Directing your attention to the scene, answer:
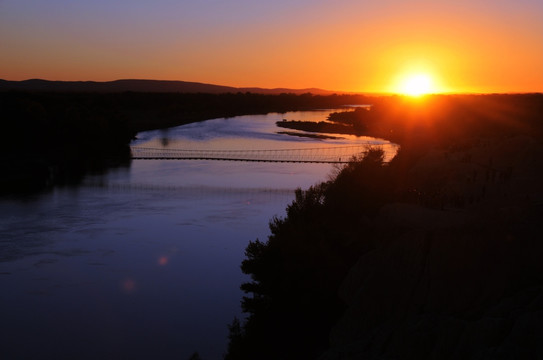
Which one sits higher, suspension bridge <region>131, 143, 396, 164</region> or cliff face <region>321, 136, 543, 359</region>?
cliff face <region>321, 136, 543, 359</region>

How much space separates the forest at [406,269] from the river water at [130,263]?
5.56ft

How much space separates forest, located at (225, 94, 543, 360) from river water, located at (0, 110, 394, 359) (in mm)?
1695

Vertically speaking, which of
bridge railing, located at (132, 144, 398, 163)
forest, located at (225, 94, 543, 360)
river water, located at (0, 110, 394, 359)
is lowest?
river water, located at (0, 110, 394, 359)

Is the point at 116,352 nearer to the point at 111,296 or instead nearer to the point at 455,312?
the point at 111,296

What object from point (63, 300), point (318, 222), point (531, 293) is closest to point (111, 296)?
point (63, 300)

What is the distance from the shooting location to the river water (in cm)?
1074

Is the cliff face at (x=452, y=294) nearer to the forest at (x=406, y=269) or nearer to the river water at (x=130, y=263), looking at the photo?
the forest at (x=406, y=269)

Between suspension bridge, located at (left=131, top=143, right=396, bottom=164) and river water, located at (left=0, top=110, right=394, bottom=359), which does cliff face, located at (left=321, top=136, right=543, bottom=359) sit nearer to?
river water, located at (left=0, top=110, right=394, bottom=359)

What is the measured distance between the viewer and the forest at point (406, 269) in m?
5.36

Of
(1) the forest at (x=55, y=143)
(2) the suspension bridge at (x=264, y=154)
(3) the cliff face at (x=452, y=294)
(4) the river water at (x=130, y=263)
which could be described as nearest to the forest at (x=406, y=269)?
(3) the cliff face at (x=452, y=294)

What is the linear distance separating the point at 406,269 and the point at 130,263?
9.05 meters

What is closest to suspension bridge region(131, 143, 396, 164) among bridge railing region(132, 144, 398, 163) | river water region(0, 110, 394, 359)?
bridge railing region(132, 144, 398, 163)

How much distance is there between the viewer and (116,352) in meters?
10.2

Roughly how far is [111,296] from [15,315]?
1.89 meters
